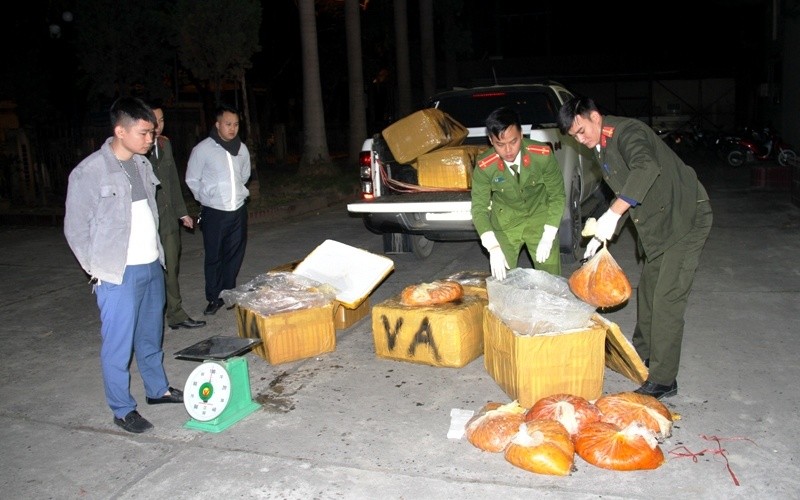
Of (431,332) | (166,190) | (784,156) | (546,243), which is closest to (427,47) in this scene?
(784,156)

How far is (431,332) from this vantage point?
509cm

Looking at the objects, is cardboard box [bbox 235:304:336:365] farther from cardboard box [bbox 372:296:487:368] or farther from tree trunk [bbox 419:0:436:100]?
tree trunk [bbox 419:0:436:100]

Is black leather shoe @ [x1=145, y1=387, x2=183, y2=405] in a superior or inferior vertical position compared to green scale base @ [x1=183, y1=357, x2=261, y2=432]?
inferior

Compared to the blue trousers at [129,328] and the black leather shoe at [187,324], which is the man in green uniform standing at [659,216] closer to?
the blue trousers at [129,328]

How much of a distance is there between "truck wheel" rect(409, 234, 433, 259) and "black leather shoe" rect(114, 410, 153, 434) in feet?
14.9

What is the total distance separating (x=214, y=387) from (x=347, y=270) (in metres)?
1.92

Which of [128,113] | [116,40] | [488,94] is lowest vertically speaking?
[128,113]

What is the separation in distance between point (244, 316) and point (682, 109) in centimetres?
2791

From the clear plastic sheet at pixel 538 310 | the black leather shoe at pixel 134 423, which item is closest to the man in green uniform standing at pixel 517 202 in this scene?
the clear plastic sheet at pixel 538 310

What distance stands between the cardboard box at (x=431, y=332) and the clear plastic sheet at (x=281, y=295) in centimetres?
50

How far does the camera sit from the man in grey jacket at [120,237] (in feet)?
13.6

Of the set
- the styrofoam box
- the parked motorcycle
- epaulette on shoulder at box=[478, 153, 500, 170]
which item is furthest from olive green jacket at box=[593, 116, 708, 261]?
the parked motorcycle

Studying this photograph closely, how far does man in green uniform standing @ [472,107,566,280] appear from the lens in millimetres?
5156

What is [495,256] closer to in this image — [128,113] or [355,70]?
[128,113]
